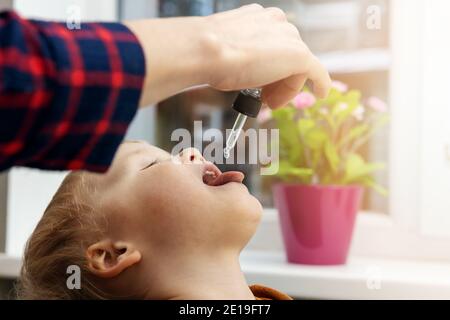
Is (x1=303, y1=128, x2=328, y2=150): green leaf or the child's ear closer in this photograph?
the child's ear

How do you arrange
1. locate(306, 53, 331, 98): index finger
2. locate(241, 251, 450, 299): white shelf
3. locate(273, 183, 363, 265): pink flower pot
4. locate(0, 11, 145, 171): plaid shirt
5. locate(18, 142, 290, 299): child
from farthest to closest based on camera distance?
locate(273, 183, 363, 265): pink flower pot
locate(241, 251, 450, 299): white shelf
locate(18, 142, 290, 299): child
locate(306, 53, 331, 98): index finger
locate(0, 11, 145, 171): plaid shirt

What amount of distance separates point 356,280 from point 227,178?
0.33 metres

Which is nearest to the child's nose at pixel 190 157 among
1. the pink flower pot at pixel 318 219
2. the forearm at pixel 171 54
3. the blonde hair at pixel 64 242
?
the blonde hair at pixel 64 242

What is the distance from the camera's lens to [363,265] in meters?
1.24

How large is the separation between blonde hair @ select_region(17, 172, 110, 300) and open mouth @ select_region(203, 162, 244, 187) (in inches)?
7.3

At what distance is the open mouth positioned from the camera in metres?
0.97

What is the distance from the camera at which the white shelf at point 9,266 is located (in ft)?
4.34

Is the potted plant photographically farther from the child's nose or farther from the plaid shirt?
the plaid shirt

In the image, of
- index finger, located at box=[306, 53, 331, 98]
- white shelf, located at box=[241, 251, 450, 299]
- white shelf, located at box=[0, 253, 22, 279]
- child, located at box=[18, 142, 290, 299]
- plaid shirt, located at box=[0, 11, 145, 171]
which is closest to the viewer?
plaid shirt, located at box=[0, 11, 145, 171]

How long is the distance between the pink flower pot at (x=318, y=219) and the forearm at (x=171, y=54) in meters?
0.73

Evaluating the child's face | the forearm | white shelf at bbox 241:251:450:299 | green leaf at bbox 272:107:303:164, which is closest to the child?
the child's face

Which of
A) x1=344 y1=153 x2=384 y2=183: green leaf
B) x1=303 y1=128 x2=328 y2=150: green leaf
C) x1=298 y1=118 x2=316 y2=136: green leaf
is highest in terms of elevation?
x1=298 y1=118 x2=316 y2=136: green leaf

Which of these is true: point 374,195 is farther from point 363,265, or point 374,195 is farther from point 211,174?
point 211,174
